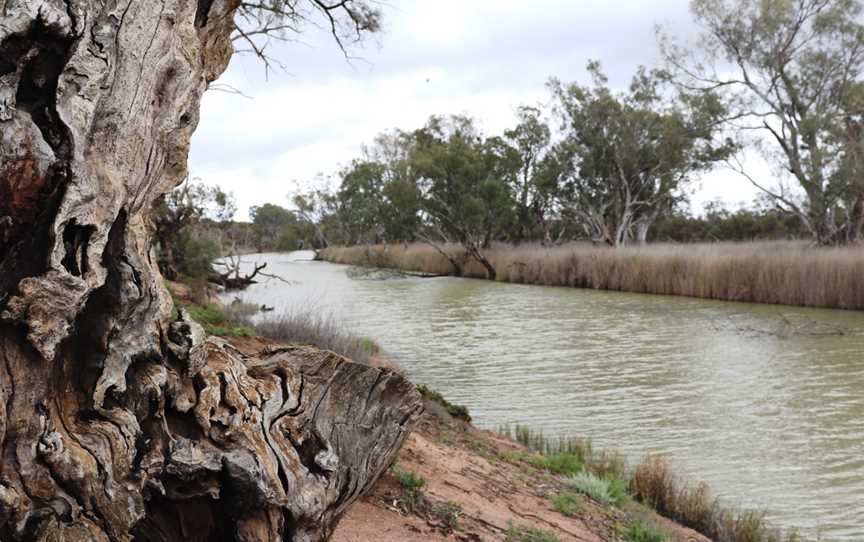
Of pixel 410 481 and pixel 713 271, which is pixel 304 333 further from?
pixel 713 271

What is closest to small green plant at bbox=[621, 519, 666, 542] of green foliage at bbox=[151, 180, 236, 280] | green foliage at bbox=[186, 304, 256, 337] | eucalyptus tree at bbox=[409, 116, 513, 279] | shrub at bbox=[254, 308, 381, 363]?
shrub at bbox=[254, 308, 381, 363]

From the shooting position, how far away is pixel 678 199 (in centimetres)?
4162

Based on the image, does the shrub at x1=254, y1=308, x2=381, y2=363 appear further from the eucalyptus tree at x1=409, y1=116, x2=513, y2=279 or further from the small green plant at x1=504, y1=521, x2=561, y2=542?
the eucalyptus tree at x1=409, y1=116, x2=513, y2=279

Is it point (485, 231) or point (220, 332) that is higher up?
point (485, 231)

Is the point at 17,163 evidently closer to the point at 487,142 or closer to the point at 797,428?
the point at 797,428

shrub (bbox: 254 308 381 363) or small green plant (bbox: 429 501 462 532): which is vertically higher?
shrub (bbox: 254 308 381 363)

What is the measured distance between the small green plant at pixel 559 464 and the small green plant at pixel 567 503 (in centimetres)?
82

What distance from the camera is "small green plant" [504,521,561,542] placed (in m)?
3.50

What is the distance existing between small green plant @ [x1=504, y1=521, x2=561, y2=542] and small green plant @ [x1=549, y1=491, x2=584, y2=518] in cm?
64

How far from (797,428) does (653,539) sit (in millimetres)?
4242

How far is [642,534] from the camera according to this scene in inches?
164

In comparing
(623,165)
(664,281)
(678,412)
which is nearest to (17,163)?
(678,412)

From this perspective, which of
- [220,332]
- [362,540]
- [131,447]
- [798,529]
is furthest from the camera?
[220,332]

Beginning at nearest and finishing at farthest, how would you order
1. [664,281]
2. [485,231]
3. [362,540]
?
[362,540]
[664,281]
[485,231]
